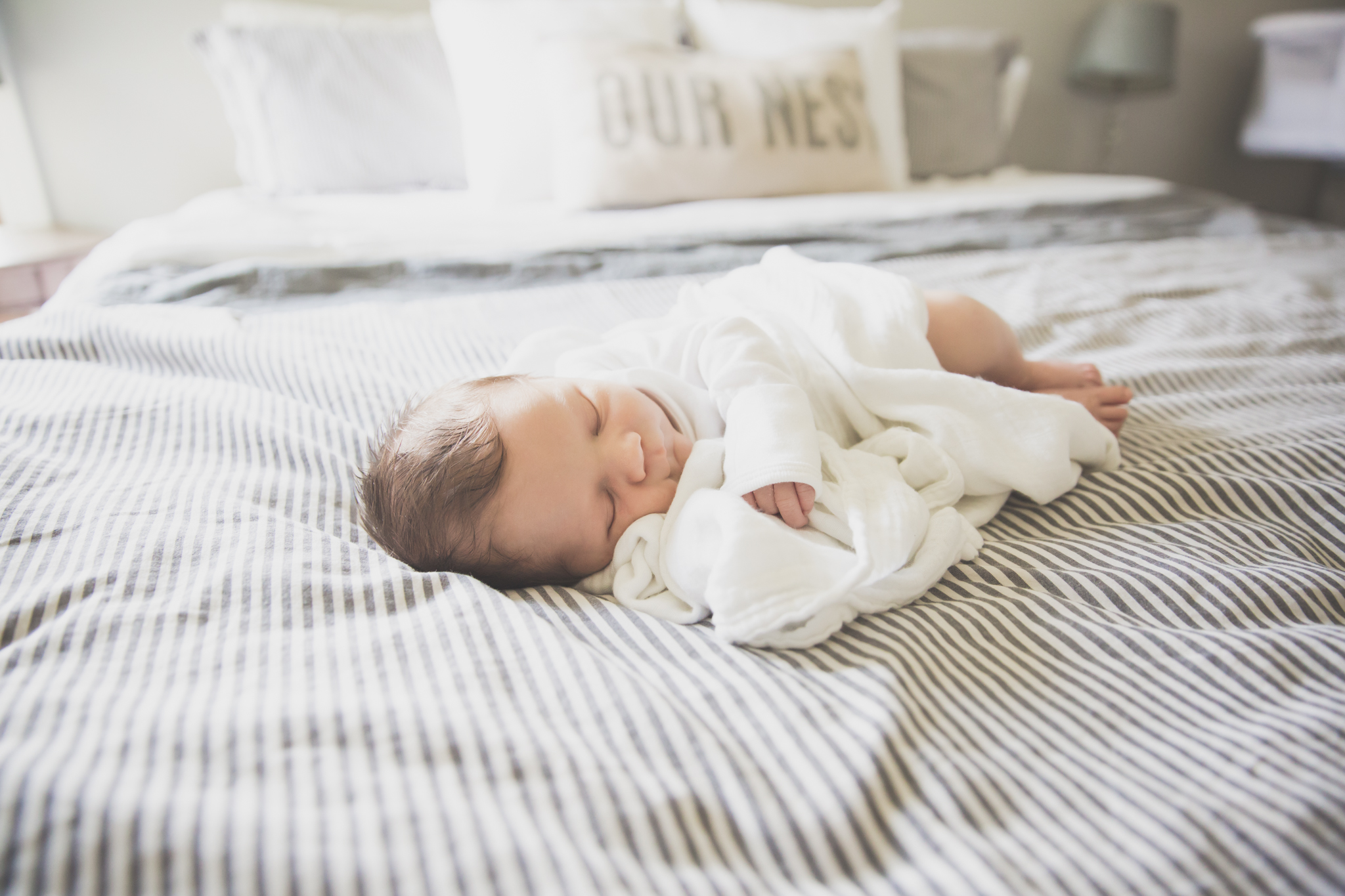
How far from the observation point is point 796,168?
6.17 feet

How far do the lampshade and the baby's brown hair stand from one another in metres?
3.19

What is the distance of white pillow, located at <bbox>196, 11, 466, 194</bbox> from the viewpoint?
196 cm

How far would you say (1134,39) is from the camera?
289 cm

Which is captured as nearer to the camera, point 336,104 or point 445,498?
point 445,498

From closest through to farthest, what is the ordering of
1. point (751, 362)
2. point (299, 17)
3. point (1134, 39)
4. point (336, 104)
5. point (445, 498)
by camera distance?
point (445, 498) < point (751, 362) < point (336, 104) < point (299, 17) < point (1134, 39)

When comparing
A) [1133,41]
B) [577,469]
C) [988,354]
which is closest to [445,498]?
[577,469]

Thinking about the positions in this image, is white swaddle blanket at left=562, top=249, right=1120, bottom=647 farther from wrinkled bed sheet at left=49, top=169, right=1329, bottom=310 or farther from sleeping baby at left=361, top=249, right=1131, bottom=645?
wrinkled bed sheet at left=49, top=169, right=1329, bottom=310

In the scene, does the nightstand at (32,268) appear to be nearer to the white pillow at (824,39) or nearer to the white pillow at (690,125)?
the white pillow at (690,125)

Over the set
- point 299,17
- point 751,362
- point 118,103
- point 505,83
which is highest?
point 299,17

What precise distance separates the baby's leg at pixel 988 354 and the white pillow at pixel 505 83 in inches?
48.7

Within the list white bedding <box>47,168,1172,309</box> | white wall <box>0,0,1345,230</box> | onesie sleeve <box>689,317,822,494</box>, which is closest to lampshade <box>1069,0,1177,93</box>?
white wall <box>0,0,1345,230</box>

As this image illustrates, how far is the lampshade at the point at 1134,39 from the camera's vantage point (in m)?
2.88

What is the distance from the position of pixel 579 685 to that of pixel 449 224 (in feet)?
4.51

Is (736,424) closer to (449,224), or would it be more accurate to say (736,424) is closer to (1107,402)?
(1107,402)
